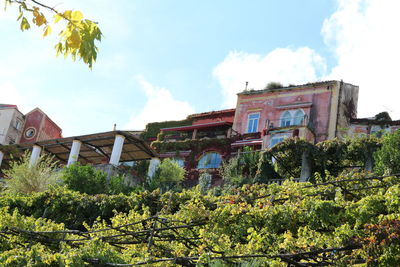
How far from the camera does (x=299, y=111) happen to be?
112 feet

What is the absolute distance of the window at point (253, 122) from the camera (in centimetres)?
3547

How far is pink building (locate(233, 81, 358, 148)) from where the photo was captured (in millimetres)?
32125

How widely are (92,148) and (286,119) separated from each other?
12514 mm

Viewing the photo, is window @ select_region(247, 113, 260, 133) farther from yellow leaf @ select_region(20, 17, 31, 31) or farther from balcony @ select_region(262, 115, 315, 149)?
yellow leaf @ select_region(20, 17, 31, 31)

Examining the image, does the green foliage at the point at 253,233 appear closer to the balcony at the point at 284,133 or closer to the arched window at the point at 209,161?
the balcony at the point at 284,133

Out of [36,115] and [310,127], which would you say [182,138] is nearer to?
[310,127]

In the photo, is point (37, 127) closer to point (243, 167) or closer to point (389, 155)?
point (243, 167)

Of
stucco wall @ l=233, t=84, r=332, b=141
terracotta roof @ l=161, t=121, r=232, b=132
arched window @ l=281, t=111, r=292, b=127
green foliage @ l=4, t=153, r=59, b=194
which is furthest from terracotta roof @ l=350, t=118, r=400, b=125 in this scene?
green foliage @ l=4, t=153, r=59, b=194

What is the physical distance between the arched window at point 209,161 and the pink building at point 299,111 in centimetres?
238

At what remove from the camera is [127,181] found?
25.1 m

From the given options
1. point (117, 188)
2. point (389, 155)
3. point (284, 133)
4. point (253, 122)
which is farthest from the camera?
point (253, 122)

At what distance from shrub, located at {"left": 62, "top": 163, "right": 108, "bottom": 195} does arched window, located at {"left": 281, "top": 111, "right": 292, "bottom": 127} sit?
50.9 ft

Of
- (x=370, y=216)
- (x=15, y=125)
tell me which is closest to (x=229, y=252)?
(x=370, y=216)

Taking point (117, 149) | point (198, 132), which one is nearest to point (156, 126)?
point (198, 132)
